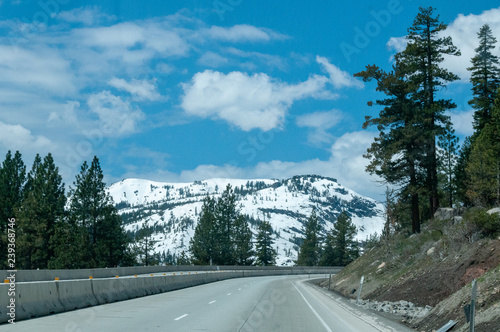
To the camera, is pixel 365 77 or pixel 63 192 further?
pixel 63 192

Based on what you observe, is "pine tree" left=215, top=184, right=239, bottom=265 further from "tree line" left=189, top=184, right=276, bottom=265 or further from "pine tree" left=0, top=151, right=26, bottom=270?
"pine tree" left=0, top=151, right=26, bottom=270

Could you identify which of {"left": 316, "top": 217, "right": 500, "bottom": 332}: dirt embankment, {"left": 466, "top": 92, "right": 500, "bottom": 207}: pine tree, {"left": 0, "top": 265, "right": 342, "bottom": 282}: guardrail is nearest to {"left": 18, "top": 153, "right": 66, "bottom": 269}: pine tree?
{"left": 0, "top": 265, "right": 342, "bottom": 282}: guardrail

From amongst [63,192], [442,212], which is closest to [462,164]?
[442,212]

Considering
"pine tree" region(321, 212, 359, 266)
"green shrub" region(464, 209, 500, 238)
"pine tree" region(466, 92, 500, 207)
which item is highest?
"pine tree" region(466, 92, 500, 207)

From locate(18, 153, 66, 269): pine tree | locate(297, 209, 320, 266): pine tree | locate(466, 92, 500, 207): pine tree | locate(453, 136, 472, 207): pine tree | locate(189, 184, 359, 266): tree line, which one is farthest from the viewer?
locate(297, 209, 320, 266): pine tree

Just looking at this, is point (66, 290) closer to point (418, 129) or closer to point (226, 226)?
point (418, 129)

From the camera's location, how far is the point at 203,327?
1340 cm

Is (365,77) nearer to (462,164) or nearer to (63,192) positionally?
(462,164)

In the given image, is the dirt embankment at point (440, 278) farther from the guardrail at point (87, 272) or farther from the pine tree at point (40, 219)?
the pine tree at point (40, 219)

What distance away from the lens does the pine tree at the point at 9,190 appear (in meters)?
73.8

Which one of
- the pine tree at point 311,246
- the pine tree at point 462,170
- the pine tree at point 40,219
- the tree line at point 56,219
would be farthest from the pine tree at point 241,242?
the pine tree at point 462,170

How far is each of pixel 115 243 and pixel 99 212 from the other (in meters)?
5.25

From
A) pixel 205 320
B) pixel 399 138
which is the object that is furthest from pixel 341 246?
pixel 205 320

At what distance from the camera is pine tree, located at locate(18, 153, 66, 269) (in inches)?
2734
